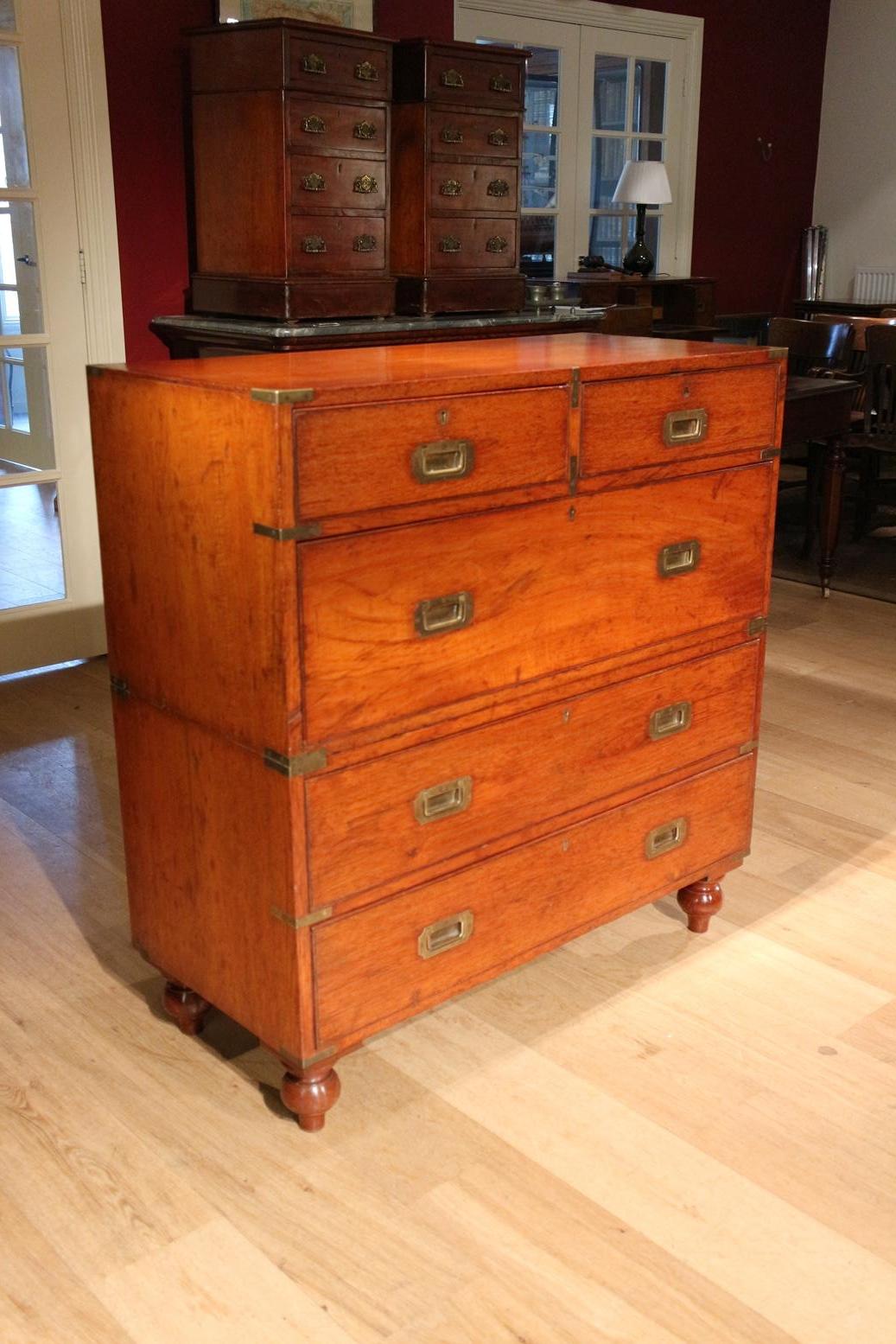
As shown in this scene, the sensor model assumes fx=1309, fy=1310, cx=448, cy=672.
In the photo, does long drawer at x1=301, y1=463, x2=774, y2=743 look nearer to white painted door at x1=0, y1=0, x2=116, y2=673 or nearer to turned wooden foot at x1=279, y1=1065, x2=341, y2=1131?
turned wooden foot at x1=279, y1=1065, x2=341, y2=1131

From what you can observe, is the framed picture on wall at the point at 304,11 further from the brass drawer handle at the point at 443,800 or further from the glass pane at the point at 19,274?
the brass drawer handle at the point at 443,800

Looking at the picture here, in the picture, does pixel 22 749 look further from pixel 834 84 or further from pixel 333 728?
pixel 834 84

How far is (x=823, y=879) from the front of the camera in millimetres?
2875

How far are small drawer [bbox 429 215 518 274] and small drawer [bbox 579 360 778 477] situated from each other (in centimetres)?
221

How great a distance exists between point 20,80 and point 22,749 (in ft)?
6.60

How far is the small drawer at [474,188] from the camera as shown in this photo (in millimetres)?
4266

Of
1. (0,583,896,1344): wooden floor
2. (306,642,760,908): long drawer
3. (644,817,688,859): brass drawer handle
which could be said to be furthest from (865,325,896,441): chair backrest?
(644,817,688,859): brass drawer handle

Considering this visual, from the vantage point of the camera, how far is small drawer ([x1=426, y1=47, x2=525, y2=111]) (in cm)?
412

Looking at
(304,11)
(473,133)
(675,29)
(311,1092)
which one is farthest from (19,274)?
(675,29)

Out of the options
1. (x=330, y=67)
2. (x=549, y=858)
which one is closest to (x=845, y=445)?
(x=330, y=67)

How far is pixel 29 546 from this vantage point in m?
4.27

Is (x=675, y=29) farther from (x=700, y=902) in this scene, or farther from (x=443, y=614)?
(x=443, y=614)

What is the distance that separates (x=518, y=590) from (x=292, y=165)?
232 centimetres

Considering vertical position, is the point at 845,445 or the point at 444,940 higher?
the point at 845,445
